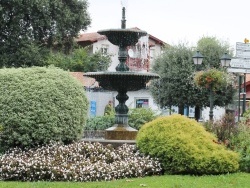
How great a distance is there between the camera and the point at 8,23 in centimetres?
3694

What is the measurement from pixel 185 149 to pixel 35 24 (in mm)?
27273

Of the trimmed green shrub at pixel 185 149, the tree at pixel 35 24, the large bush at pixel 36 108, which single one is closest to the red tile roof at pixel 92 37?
the tree at pixel 35 24

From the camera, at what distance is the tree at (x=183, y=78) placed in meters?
37.9

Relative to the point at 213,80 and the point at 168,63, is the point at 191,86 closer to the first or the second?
the point at 168,63

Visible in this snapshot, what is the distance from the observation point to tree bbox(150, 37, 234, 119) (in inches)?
1492

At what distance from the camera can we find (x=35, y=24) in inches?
1464

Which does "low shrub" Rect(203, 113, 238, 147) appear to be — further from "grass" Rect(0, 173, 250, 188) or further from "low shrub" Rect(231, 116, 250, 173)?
"grass" Rect(0, 173, 250, 188)

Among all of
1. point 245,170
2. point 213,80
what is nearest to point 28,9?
point 213,80

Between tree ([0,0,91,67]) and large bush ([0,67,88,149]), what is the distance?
2310 centimetres

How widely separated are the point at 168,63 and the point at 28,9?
32.2ft

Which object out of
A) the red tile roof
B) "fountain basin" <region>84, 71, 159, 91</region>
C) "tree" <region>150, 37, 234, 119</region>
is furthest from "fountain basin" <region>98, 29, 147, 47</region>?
the red tile roof

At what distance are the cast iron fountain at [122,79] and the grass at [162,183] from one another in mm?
5279

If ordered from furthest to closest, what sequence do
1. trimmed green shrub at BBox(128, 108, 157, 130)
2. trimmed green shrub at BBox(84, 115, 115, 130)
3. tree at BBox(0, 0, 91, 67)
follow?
tree at BBox(0, 0, 91, 67), trimmed green shrub at BBox(84, 115, 115, 130), trimmed green shrub at BBox(128, 108, 157, 130)

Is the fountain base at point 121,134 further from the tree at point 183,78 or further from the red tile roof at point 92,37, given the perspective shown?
the red tile roof at point 92,37
